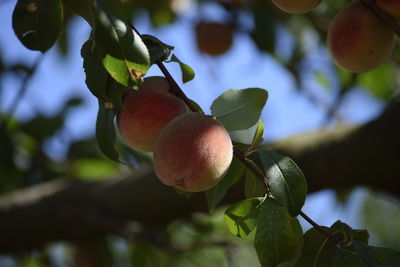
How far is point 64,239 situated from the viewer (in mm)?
1513

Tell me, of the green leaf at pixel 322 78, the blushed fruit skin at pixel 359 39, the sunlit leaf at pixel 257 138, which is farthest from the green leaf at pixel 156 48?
the green leaf at pixel 322 78

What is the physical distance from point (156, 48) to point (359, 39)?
26 cm

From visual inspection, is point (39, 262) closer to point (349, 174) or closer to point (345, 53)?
point (349, 174)

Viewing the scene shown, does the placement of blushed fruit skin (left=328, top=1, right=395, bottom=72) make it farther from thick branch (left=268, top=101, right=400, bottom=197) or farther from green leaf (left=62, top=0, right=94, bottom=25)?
thick branch (left=268, top=101, right=400, bottom=197)

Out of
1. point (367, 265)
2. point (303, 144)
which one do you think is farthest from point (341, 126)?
point (367, 265)

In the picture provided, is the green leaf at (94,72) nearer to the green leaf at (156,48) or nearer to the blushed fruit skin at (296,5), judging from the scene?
the green leaf at (156,48)

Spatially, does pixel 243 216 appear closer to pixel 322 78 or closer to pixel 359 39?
pixel 359 39

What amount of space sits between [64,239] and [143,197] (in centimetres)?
25

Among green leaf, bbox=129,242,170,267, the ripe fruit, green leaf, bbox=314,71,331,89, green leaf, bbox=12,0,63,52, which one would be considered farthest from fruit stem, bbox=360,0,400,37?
green leaf, bbox=314,71,331,89

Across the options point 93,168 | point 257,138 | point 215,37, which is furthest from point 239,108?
point 93,168

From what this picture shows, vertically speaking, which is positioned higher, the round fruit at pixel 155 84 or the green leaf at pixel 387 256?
the round fruit at pixel 155 84

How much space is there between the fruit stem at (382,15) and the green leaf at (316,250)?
260 mm

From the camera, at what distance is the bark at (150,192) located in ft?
4.41

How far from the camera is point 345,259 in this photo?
0.64 metres
